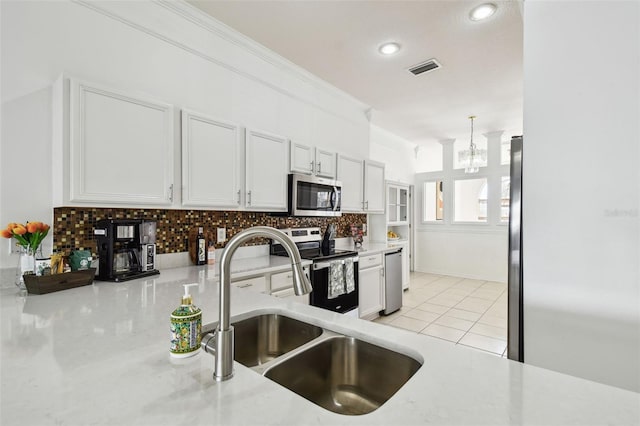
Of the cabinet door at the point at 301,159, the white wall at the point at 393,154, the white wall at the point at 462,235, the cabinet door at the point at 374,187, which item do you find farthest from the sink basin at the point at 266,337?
the white wall at the point at 462,235

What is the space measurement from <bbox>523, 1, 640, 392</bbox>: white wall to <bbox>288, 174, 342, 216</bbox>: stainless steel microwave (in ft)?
6.63

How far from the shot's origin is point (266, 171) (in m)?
2.73

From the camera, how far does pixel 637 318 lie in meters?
1.01

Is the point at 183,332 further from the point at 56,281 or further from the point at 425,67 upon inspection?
the point at 425,67

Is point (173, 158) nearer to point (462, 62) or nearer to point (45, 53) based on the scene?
point (45, 53)

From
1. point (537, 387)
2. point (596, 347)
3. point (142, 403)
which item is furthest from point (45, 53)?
point (596, 347)

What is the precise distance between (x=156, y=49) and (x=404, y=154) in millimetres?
5006

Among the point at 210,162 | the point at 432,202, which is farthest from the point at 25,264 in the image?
the point at 432,202

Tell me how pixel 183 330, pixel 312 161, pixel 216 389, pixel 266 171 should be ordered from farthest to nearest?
1. pixel 312 161
2. pixel 266 171
3. pixel 183 330
4. pixel 216 389

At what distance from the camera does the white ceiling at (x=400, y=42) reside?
89.6 inches

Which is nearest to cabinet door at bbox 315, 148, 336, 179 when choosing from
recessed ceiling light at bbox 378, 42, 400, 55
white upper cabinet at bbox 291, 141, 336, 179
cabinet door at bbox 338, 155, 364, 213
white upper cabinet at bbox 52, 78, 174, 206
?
white upper cabinet at bbox 291, 141, 336, 179

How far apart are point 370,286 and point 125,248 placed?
2.59 m

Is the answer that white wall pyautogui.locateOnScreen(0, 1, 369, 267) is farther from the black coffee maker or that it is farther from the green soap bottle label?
the green soap bottle label

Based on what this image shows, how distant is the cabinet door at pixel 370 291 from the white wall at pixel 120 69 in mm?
1793
